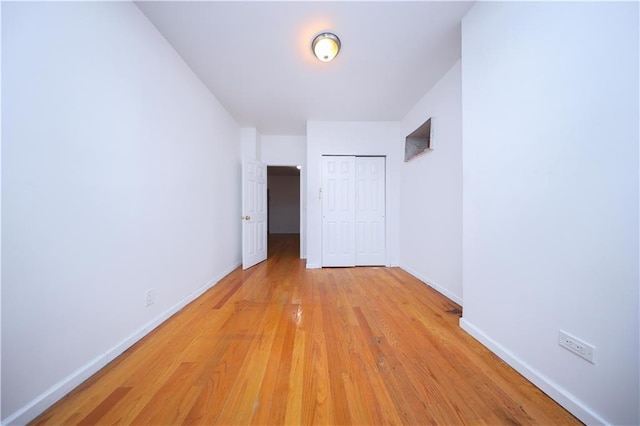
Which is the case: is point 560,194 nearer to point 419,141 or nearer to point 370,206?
point 419,141

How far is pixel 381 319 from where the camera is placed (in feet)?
5.91

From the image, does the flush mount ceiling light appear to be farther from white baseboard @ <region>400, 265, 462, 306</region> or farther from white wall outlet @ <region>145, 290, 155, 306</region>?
white baseboard @ <region>400, 265, 462, 306</region>

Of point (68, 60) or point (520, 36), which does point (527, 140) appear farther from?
point (68, 60)

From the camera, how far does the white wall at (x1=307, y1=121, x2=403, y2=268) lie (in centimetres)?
A: 347

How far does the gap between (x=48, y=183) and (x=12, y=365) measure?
83 cm

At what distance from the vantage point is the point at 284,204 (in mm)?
A: 8734

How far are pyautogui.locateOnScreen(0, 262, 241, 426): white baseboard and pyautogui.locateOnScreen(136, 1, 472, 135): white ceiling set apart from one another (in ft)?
8.03

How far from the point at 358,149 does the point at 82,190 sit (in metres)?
3.23

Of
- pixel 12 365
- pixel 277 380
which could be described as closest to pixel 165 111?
pixel 12 365

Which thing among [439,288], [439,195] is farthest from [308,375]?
[439,195]

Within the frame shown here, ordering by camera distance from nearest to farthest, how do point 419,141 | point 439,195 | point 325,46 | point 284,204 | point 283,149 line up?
1. point 325,46
2. point 439,195
3. point 419,141
4. point 283,149
5. point 284,204

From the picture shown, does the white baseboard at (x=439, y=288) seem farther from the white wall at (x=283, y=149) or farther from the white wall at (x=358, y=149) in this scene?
the white wall at (x=283, y=149)

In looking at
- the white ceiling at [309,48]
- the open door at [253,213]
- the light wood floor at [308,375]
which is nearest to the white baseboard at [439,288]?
the light wood floor at [308,375]

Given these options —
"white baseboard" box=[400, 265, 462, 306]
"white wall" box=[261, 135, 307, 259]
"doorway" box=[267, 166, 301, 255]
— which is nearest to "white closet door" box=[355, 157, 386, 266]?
"white baseboard" box=[400, 265, 462, 306]
